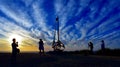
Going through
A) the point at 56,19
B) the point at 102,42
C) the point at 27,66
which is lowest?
the point at 27,66

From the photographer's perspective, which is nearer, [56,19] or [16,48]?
[16,48]

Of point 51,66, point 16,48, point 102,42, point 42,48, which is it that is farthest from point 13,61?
point 102,42

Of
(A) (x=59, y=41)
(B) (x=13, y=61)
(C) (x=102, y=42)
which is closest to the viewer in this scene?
(B) (x=13, y=61)

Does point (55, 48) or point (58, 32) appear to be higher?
point (58, 32)

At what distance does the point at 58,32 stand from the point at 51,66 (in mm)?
28869

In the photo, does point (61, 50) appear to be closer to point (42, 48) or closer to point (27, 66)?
point (42, 48)

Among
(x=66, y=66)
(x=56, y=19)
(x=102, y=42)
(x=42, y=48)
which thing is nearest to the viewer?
(x=66, y=66)

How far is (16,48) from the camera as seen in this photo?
21766mm

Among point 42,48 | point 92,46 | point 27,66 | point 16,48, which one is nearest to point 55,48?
point 92,46

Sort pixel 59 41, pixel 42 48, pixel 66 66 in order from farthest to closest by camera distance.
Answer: pixel 59 41 < pixel 42 48 < pixel 66 66

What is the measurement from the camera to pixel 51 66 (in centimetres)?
1820

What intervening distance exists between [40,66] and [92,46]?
25.2 m

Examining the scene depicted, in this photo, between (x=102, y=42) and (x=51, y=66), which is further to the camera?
(x=102, y=42)

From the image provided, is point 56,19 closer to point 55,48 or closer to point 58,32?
point 58,32
